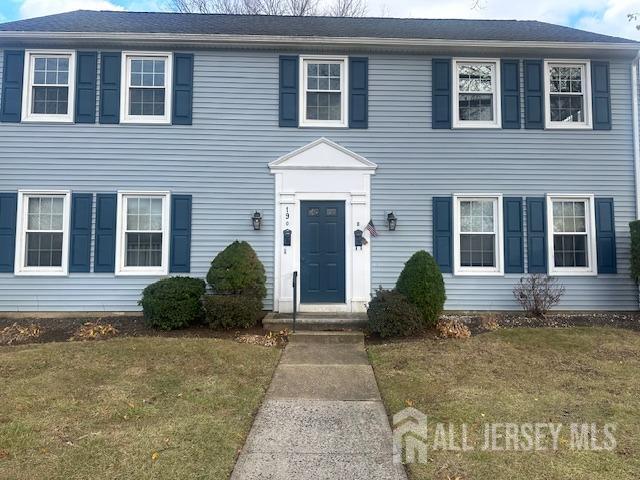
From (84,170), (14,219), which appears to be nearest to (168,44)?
(84,170)

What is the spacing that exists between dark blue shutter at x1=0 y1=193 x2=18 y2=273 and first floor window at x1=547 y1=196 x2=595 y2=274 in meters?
10.4

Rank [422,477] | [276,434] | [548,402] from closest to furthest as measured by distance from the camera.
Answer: [422,477], [276,434], [548,402]

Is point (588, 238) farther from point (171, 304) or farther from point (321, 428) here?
point (171, 304)

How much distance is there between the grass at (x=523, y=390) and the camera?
3.08 meters

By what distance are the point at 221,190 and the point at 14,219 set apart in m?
3.92

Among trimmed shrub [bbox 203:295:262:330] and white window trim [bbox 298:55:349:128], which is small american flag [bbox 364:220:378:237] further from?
trimmed shrub [bbox 203:295:262:330]

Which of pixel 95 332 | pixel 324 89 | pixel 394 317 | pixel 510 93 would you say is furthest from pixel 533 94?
pixel 95 332

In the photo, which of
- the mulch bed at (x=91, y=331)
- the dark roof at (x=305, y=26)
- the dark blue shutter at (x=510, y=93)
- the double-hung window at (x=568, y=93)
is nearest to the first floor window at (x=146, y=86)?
the dark roof at (x=305, y=26)

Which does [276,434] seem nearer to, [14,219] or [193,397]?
[193,397]

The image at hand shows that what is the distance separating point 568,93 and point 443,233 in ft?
12.6

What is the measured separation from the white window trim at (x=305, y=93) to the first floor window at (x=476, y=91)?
224cm

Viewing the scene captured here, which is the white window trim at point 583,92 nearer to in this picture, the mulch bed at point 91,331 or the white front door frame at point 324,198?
the white front door frame at point 324,198

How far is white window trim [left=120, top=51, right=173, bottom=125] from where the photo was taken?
8.33 meters

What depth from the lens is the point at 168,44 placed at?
27.3 feet
